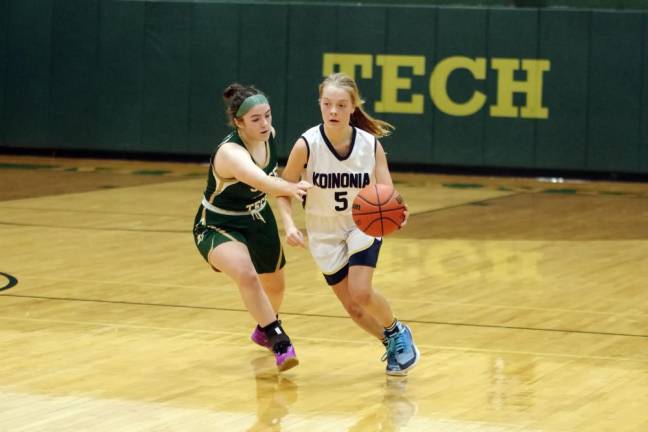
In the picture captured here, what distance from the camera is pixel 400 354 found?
7.15 metres

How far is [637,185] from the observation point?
59.4ft

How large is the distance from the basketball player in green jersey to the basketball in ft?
1.04

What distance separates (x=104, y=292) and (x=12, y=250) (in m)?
2.20

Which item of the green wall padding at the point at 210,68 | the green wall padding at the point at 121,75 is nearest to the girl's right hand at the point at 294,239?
the green wall padding at the point at 210,68

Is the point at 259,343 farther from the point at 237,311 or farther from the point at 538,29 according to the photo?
the point at 538,29

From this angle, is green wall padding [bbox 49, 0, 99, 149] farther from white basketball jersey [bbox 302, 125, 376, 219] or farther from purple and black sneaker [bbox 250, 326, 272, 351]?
white basketball jersey [bbox 302, 125, 376, 219]

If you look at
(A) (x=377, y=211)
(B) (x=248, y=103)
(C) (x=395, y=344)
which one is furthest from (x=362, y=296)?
(B) (x=248, y=103)

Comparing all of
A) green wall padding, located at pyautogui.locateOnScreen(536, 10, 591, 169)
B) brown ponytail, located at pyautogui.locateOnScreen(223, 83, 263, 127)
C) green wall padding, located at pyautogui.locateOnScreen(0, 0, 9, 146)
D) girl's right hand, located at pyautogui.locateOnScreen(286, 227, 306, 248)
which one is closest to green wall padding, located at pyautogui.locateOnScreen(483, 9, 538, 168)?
green wall padding, located at pyautogui.locateOnScreen(536, 10, 591, 169)

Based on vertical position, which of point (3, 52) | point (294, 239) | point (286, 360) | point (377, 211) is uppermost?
point (3, 52)

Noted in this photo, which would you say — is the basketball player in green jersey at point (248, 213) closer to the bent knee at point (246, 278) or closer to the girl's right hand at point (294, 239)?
the bent knee at point (246, 278)

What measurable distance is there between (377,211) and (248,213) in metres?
0.91

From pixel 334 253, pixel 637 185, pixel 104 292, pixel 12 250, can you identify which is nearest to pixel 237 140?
pixel 334 253

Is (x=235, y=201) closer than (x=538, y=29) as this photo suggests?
Yes

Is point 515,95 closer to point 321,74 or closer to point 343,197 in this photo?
point 321,74
